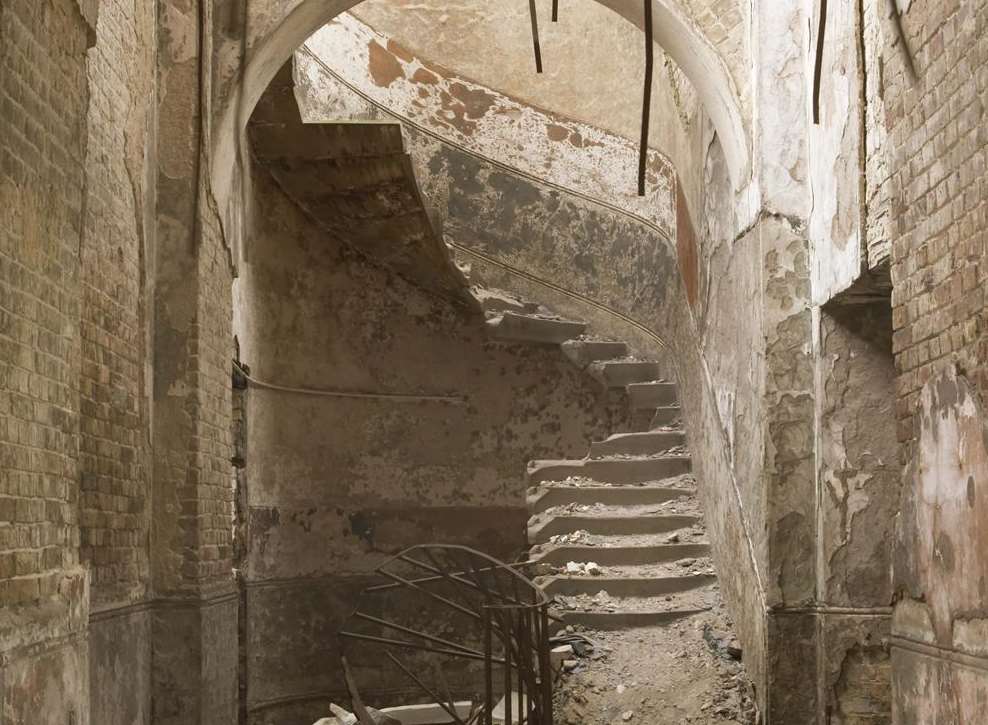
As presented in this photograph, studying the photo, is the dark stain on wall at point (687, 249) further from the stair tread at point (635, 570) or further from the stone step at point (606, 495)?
the stair tread at point (635, 570)

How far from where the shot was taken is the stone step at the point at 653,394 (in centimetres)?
949

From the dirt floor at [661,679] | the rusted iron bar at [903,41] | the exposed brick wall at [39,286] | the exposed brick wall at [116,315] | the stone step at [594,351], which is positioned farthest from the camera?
the stone step at [594,351]

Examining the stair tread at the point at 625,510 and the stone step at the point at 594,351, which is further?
the stone step at the point at 594,351

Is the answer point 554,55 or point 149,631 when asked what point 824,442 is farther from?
point 554,55

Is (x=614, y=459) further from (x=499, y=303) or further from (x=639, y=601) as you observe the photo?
(x=499, y=303)

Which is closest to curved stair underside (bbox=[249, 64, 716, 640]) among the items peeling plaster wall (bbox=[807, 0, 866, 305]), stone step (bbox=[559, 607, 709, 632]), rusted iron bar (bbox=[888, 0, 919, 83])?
stone step (bbox=[559, 607, 709, 632])

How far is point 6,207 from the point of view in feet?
10.2

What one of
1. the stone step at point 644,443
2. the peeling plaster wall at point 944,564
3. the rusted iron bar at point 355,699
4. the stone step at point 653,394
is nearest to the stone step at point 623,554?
the stone step at point 644,443

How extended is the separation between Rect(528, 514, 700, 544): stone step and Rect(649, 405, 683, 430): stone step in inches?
54.1

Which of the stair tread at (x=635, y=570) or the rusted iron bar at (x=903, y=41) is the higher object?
the rusted iron bar at (x=903, y=41)

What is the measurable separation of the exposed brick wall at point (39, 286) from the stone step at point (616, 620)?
4.07 meters

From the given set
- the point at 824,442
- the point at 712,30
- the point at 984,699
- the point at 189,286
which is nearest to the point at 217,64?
the point at 189,286

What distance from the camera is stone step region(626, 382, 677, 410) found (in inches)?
374

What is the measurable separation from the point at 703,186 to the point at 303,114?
3480 mm
